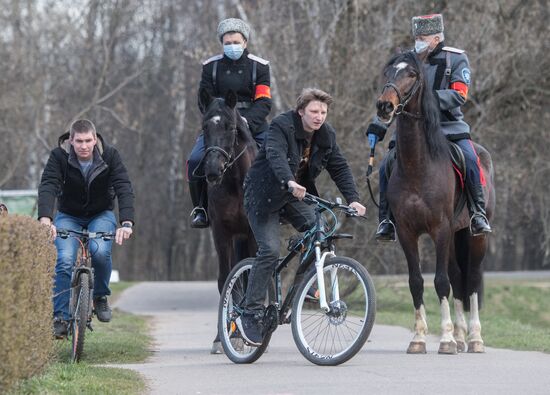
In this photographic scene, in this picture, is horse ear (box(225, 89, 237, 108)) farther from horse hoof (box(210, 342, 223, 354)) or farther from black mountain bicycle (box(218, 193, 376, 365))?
horse hoof (box(210, 342, 223, 354))

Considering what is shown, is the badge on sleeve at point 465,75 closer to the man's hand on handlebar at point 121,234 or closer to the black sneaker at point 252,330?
the black sneaker at point 252,330

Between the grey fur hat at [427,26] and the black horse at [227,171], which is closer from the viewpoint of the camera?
the black horse at [227,171]

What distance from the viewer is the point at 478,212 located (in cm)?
1219

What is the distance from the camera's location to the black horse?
39.2 feet

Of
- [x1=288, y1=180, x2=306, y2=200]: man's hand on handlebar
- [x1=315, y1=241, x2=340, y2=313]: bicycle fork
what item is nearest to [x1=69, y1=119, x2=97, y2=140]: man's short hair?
[x1=288, y1=180, x2=306, y2=200]: man's hand on handlebar

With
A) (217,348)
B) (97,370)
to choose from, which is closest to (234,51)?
(217,348)

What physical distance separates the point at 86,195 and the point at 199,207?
156 cm

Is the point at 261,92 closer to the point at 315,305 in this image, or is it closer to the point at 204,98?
the point at 204,98

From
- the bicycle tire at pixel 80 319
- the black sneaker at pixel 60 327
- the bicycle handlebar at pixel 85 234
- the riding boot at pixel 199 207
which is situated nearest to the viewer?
the bicycle tire at pixel 80 319

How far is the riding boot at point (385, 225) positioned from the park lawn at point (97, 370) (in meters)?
2.47

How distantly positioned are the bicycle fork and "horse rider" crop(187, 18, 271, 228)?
2.80 metres

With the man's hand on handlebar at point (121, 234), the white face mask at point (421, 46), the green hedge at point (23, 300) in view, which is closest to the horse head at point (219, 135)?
the man's hand on handlebar at point (121, 234)

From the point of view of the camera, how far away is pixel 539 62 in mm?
23312

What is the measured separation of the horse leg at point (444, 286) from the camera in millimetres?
11516
